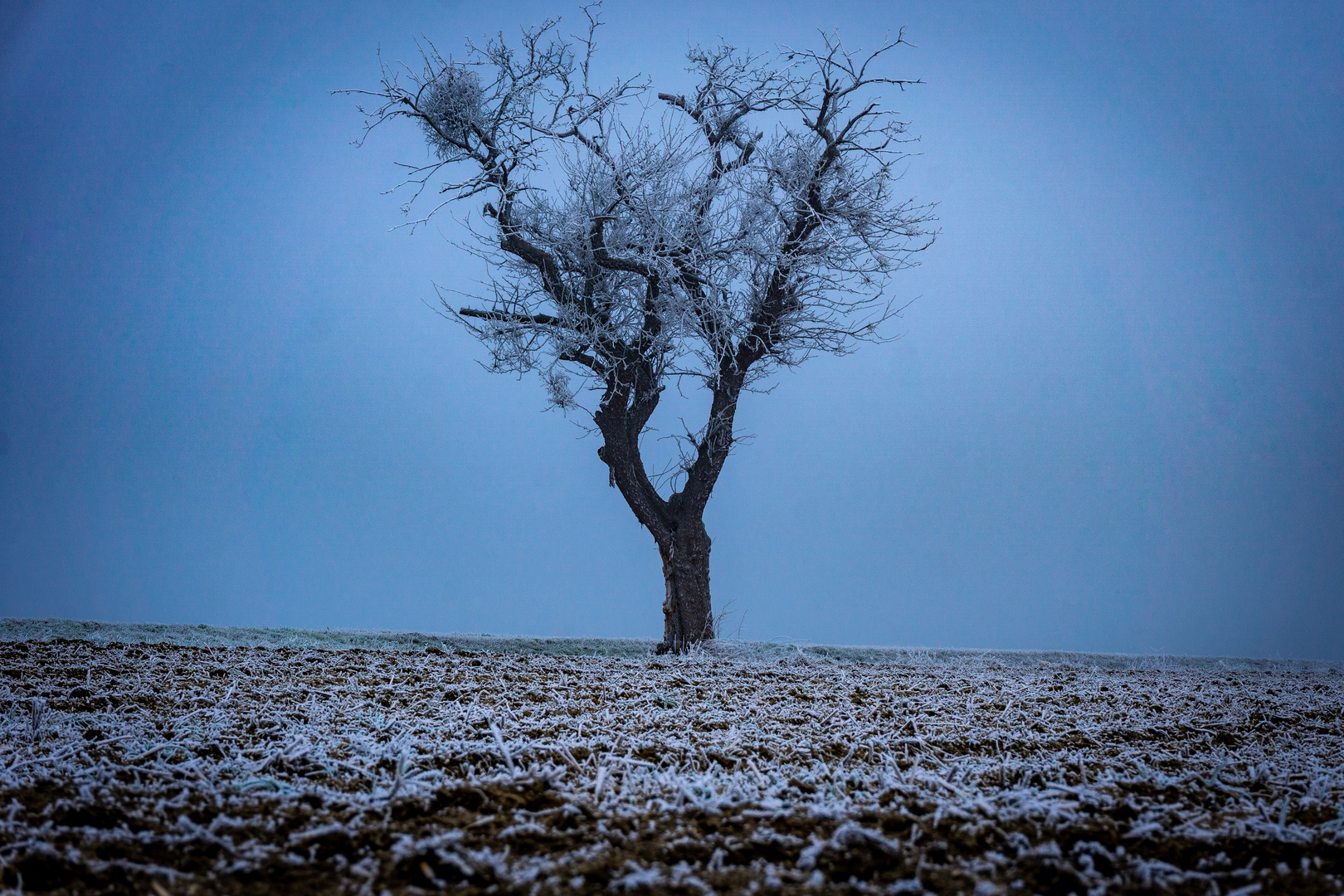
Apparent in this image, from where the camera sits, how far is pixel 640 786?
205cm

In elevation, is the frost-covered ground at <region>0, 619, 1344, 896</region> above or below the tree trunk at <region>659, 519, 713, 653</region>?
below

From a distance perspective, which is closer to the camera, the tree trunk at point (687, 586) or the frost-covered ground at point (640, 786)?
the frost-covered ground at point (640, 786)

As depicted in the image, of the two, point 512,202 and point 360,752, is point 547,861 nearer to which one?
point 360,752

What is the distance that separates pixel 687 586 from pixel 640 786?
4535 millimetres

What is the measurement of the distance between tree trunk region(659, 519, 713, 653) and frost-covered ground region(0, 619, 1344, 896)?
241cm

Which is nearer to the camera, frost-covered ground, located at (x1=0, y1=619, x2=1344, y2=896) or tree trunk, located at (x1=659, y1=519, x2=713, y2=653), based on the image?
frost-covered ground, located at (x1=0, y1=619, x2=1344, y2=896)

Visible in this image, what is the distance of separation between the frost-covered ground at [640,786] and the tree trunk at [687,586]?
241 centimetres

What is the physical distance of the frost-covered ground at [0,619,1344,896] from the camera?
154cm

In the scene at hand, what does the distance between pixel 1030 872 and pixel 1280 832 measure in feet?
2.53

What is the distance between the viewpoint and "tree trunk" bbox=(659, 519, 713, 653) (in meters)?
6.55

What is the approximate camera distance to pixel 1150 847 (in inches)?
67.8

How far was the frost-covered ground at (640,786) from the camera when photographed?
1542 millimetres

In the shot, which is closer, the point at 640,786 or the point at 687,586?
the point at 640,786

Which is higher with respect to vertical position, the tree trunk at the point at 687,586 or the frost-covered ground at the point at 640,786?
the tree trunk at the point at 687,586
